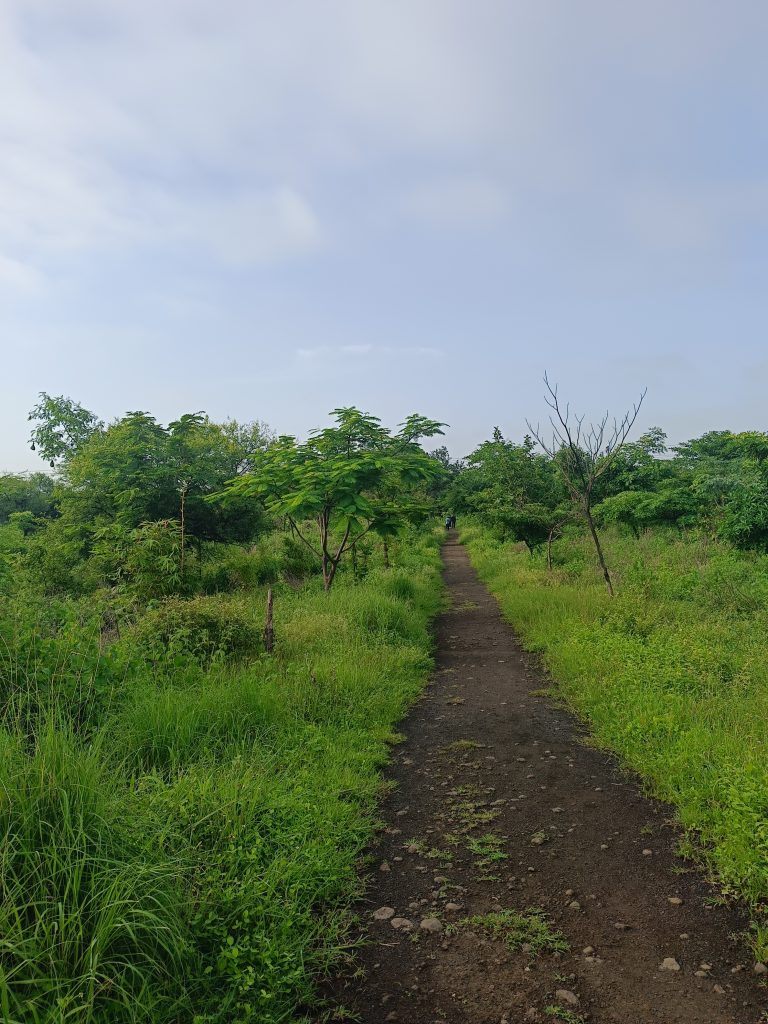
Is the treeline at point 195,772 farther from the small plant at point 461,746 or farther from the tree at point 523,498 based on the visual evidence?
the tree at point 523,498

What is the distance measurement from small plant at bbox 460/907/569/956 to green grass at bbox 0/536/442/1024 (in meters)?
0.78

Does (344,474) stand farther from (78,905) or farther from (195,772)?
(78,905)

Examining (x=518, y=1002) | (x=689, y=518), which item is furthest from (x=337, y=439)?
(x=689, y=518)

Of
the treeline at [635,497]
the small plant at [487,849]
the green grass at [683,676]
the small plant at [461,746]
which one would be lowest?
the small plant at [461,746]

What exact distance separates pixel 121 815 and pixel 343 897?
1.41m

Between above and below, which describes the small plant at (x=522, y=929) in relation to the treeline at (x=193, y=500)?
below

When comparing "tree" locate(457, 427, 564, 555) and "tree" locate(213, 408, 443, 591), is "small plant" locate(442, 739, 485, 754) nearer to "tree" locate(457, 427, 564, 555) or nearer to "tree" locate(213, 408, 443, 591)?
"tree" locate(213, 408, 443, 591)

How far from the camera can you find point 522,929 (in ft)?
10.8

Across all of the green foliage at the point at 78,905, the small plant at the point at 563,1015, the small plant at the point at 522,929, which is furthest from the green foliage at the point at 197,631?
the small plant at the point at 563,1015

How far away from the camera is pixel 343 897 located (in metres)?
3.62

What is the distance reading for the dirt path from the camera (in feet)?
9.20

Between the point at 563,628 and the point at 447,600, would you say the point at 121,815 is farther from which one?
the point at 447,600

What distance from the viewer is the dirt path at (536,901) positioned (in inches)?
110

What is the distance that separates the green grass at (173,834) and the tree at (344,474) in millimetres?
4840
